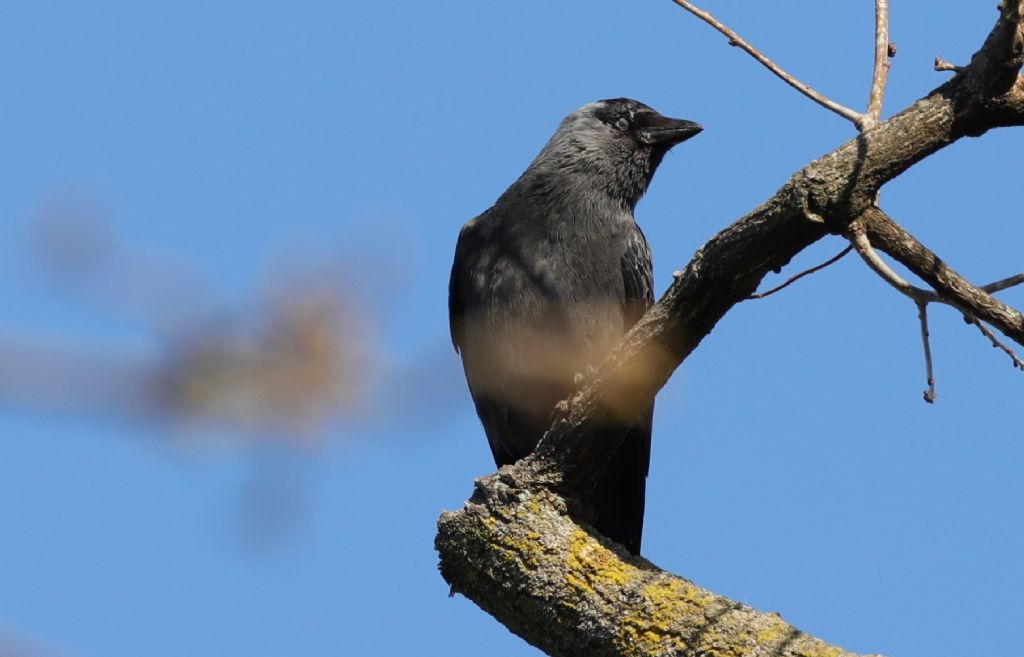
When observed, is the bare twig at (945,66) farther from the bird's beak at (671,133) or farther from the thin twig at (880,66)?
the bird's beak at (671,133)

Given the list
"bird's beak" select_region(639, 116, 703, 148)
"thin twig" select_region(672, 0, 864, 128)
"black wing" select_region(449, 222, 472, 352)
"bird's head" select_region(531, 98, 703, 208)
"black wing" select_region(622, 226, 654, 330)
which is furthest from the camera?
"bird's beak" select_region(639, 116, 703, 148)

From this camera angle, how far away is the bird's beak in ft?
22.1

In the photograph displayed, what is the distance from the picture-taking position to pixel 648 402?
14.7 ft

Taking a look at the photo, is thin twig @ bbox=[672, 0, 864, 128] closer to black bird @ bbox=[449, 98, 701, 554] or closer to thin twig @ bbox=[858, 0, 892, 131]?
thin twig @ bbox=[858, 0, 892, 131]

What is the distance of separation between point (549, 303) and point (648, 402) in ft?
4.03

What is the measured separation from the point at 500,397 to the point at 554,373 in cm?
46

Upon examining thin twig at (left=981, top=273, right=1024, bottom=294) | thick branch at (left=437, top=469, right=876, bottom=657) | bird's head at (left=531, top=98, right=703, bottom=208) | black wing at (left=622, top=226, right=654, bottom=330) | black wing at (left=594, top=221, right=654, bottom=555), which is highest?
bird's head at (left=531, top=98, right=703, bottom=208)

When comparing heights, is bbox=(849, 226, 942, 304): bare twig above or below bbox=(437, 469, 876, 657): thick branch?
above

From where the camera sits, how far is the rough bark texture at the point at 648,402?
3562 millimetres

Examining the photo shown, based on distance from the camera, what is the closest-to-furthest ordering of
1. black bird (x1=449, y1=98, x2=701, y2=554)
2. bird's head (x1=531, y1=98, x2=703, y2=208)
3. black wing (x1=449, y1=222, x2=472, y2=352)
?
black bird (x1=449, y1=98, x2=701, y2=554), black wing (x1=449, y1=222, x2=472, y2=352), bird's head (x1=531, y1=98, x2=703, y2=208)

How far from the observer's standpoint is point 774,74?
351 cm

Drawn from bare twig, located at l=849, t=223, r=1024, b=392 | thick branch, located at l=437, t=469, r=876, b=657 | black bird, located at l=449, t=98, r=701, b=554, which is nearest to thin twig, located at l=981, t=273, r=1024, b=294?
bare twig, located at l=849, t=223, r=1024, b=392

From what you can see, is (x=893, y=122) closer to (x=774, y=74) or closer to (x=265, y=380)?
(x=774, y=74)

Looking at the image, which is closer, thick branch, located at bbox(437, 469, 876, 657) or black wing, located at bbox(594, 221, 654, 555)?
thick branch, located at bbox(437, 469, 876, 657)
